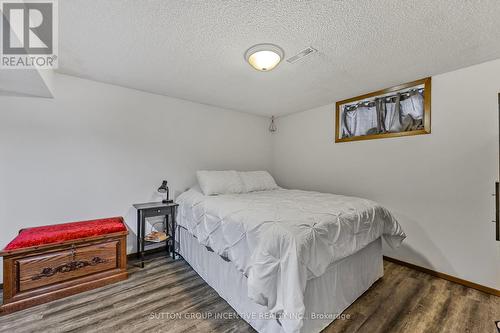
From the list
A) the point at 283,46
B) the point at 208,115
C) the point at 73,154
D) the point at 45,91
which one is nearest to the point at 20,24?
the point at 45,91

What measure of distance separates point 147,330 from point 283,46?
8.58ft

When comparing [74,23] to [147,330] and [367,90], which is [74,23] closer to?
[147,330]

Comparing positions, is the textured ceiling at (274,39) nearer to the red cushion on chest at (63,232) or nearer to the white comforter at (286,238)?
the white comforter at (286,238)

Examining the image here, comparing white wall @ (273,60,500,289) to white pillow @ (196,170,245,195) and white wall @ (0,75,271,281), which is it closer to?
white pillow @ (196,170,245,195)

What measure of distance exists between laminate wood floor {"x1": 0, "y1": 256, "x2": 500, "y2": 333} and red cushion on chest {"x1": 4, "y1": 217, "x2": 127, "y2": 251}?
566 millimetres

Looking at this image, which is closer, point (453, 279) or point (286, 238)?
point (286, 238)

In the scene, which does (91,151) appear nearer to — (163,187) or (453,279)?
(163,187)

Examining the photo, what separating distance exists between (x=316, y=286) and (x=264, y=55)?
2.00m

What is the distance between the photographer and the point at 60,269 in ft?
6.32

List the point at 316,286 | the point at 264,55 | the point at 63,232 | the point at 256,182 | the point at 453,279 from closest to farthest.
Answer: the point at 316,286 < the point at 264,55 < the point at 63,232 < the point at 453,279 < the point at 256,182

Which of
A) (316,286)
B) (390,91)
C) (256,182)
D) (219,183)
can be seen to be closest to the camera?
(316,286)

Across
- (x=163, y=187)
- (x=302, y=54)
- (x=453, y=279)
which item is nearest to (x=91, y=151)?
(x=163, y=187)

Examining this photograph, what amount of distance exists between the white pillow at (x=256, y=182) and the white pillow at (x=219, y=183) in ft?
0.40

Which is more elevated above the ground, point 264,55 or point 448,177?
point 264,55
